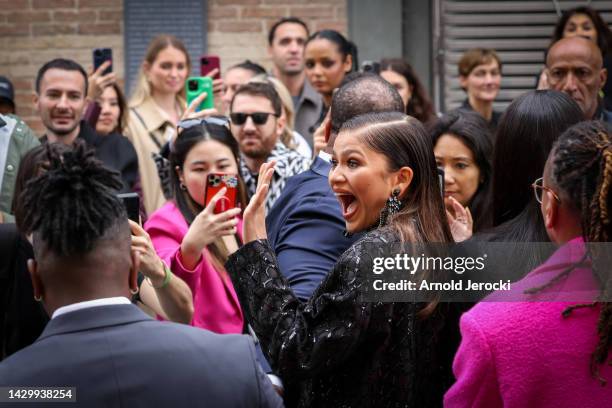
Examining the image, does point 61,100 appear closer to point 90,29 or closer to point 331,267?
point 90,29

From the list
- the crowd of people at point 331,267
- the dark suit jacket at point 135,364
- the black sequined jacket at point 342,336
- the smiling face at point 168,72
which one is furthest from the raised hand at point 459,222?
the smiling face at point 168,72

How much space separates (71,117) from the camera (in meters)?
5.88

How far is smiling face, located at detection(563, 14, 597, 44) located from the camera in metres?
6.34

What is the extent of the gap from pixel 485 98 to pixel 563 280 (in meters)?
4.40

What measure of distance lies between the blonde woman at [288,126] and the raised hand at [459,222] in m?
2.07

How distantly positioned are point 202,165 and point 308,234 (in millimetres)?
1385

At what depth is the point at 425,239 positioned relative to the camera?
9.82 ft

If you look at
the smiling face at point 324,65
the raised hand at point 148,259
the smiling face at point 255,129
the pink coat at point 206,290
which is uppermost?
the smiling face at point 324,65

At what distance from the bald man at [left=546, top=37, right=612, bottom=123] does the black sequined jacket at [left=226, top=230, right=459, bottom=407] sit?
7.80ft

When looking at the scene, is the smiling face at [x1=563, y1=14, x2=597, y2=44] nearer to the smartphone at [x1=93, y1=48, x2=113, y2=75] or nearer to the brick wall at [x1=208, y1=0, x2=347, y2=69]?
the brick wall at [x1=208, y1=0, x2=347, y2=69]

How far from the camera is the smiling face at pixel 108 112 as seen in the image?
258 inches

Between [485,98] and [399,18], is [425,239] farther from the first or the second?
[399,18]

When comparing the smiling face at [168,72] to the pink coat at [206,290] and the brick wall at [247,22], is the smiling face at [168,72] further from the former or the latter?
the pink coat at [206,290]

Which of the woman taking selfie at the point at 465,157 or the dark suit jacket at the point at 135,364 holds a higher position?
the woman taking selfie at the point at 465,157
